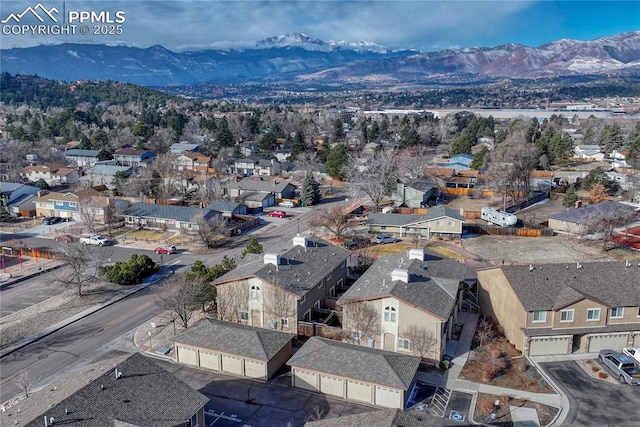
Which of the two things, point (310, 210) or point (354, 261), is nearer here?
point (354, 261)

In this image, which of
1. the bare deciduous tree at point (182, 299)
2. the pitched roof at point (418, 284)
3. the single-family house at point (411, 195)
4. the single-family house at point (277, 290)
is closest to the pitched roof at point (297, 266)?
the single-family house at point (277, 290)

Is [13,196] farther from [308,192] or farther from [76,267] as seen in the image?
[308,192]

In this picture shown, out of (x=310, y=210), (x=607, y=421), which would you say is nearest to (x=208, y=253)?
(x=310, y=210)

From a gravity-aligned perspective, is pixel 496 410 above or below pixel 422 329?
below

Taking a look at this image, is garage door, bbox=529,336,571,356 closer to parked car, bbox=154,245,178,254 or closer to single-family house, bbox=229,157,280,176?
parked car, bbox=154,245,178,254

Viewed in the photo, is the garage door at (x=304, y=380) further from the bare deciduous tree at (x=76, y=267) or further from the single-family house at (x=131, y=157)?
the single-family house at (x=131, y=157)

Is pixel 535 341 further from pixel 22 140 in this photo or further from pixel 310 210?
pixel 22 140
